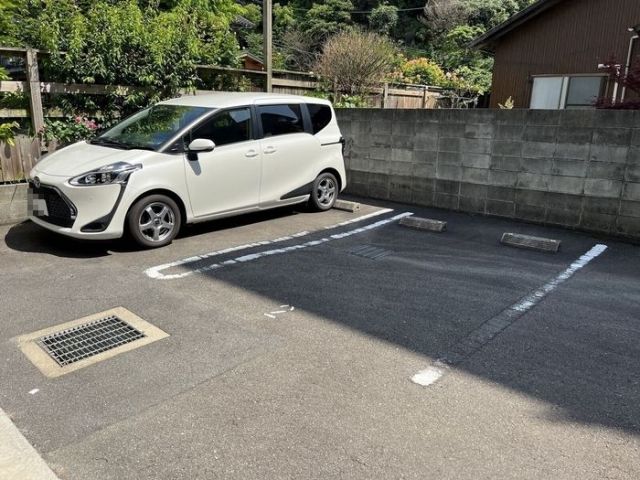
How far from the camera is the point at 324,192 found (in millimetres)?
7395

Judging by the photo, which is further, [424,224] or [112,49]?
[112,49]

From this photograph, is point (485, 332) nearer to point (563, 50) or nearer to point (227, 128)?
point (227, 128)

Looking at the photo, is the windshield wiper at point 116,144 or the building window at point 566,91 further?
the building window at point 566,91

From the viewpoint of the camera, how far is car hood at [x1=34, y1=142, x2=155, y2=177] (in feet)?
16.6

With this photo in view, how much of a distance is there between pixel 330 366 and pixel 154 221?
3058 millimetres

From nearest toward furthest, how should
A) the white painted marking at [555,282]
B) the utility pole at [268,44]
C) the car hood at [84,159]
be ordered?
the white painted marking at [555,282] < the car hood at [84,159] < the utility pole at [268,44]

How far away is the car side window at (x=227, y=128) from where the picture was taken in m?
5.71

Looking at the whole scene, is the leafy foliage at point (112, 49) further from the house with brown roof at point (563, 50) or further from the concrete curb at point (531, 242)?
the house with brown roof at point (563, 50)

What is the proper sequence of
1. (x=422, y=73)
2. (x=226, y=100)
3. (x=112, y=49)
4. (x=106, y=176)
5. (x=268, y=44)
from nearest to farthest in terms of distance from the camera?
(x=106, y=176), (x=226, y=100), (x=112, y=49), (x=268, y=44), (x=422, y=73)

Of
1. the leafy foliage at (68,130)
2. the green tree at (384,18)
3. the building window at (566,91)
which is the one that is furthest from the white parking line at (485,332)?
the green tree at (384,18)

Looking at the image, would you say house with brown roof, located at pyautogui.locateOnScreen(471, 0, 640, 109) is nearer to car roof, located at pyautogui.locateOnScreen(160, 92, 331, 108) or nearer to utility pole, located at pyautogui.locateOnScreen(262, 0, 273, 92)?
utility pole, located at pyautogui.locateOnScreen(262, 0, 273, 92)

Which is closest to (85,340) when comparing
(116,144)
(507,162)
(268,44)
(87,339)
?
(87,339)

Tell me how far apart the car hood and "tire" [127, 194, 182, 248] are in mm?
466

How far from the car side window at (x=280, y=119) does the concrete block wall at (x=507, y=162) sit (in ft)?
6.38
